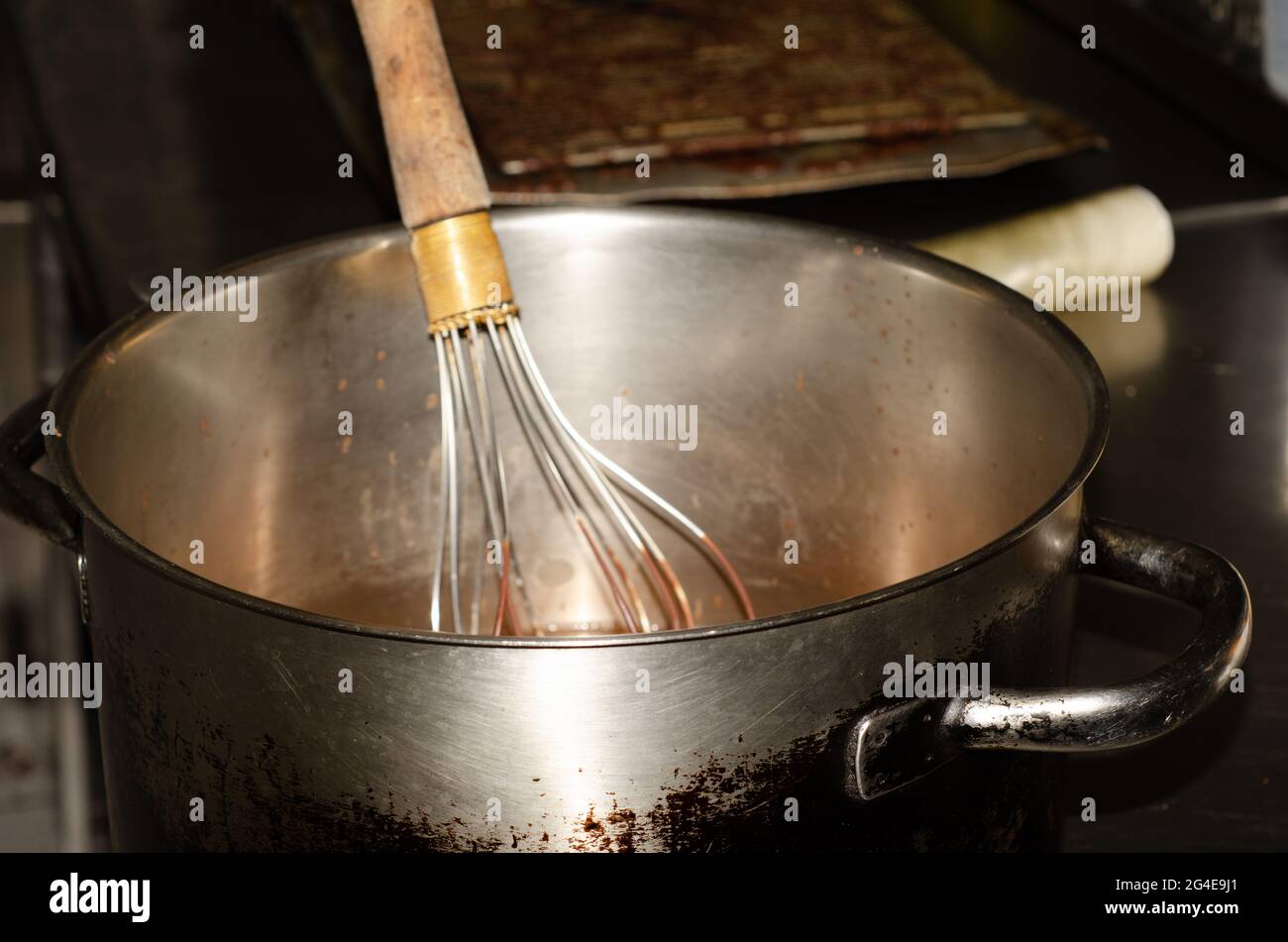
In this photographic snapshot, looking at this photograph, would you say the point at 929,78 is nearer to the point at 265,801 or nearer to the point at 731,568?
the point at 731,568

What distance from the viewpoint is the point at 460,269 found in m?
0.53

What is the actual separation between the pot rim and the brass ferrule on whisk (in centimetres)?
6
